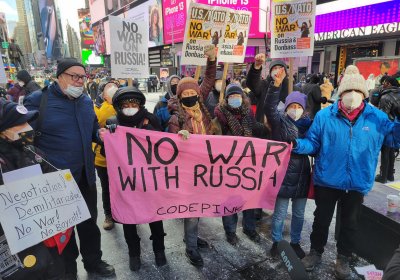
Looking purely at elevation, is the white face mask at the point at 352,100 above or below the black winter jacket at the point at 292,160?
above

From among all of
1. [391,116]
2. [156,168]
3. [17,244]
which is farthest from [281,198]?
[391,116]

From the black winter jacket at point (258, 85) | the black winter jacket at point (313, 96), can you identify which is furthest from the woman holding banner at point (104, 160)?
the black winter jacket at point (313, 96)

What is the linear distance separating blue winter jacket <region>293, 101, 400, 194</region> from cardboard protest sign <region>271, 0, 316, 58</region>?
2213 mm

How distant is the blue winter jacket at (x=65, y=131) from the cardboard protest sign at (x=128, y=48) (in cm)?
152

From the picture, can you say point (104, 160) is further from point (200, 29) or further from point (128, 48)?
point (200, 29)

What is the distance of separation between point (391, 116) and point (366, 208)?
306cm

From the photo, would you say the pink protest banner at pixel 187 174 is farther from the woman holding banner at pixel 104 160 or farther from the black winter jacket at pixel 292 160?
the woman holding banner at pixel 104 160

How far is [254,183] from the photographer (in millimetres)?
3055

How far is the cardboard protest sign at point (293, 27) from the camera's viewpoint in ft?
15.0

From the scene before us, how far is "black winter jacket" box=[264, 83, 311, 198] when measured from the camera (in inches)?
119

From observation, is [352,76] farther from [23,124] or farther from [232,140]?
[23,124]

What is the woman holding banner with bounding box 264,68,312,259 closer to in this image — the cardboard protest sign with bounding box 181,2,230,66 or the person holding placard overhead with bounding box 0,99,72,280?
the cardboard protest sign with bounding box 181,2,230,66

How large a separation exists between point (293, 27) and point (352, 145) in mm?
2731

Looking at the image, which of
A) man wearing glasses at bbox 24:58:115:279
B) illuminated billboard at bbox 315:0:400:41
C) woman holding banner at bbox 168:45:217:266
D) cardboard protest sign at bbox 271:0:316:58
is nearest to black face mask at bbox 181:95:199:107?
woman holding banner at bbox 168:45:217:266
